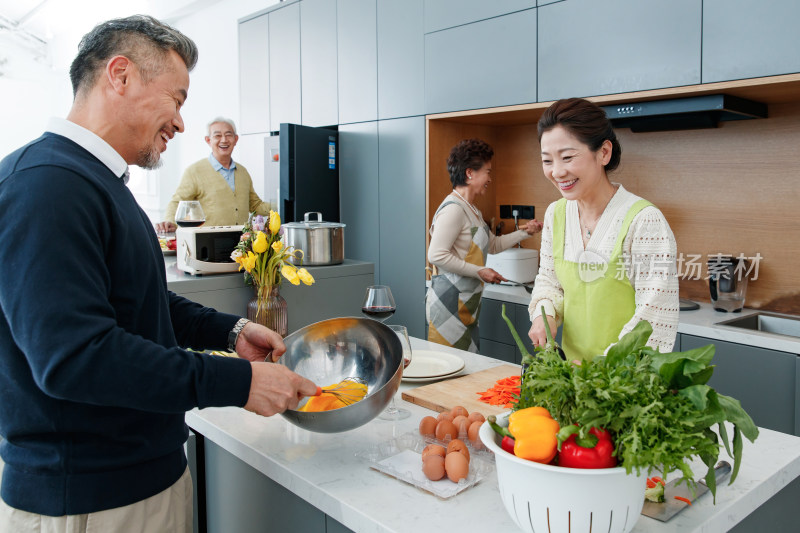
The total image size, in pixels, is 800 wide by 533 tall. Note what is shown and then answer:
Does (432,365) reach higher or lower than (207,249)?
lower

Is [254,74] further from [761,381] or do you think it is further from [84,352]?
[84,352]

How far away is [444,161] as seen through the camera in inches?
150

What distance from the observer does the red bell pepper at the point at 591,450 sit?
2.70 ft

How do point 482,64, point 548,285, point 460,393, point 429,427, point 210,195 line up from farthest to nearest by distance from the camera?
point 210,195 → point 482,64 → point 548,285 → point 460,393 → point 429,427

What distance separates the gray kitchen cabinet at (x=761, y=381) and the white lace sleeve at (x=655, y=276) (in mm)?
910

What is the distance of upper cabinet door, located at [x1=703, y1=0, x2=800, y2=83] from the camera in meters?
2.27

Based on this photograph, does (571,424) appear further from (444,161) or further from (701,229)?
(444,161)

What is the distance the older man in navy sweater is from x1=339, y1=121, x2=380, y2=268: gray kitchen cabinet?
2.93 meters

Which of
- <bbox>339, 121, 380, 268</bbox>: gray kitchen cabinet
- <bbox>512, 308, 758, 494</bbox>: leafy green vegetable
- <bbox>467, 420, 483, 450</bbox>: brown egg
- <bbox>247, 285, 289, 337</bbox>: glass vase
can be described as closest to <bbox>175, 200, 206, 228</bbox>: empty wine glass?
<bbox>247, 285, 289, 337</bbox>: glass vase

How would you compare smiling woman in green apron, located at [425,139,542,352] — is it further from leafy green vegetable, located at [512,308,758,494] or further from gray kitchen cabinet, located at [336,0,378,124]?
leafy green vegetable, located at [512,308,758,494]

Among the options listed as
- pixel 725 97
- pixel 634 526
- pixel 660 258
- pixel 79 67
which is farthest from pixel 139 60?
pixel 725 97

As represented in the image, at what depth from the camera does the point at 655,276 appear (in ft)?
5.42

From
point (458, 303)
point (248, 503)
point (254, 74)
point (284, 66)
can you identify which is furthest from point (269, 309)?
point (254, 74)

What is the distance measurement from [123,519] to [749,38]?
98.8 inches
